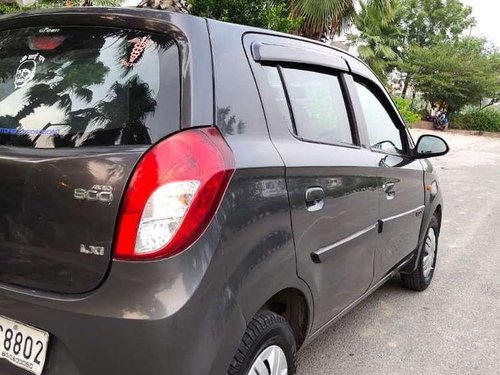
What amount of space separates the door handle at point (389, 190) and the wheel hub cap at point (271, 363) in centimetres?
131

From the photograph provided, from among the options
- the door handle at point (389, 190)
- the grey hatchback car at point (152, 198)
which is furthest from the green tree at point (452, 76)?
the grey hatchback car at point (152, 198)

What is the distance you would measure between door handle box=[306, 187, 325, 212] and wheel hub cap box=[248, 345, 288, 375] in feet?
1.95

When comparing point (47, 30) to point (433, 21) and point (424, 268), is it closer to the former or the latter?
point (424, 268)

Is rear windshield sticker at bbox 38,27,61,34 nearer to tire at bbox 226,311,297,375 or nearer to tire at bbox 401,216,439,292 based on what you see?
tire at bbox 226,311,297,375

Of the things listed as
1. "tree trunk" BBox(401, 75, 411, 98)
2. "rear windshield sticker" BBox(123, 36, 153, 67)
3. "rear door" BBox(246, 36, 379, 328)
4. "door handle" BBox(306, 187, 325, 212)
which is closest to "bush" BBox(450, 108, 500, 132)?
"tree trunk" BBox(401, 75, 411, 98)

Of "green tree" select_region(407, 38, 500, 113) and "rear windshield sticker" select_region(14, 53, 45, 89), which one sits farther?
"green tree" select_region(407, 38, 500, 113)

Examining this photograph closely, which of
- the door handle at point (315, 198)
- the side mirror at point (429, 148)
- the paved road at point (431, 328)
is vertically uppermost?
the side mirror at point (429, 148)

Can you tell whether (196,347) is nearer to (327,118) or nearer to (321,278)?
(321,278)

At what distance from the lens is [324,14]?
34.0 feet

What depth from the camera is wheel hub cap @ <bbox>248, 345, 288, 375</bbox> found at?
190cm

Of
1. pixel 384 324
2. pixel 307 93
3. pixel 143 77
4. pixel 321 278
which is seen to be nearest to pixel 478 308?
pixel 384 324

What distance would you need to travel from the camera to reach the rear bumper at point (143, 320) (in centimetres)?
151

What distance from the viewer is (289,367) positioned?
2154mm

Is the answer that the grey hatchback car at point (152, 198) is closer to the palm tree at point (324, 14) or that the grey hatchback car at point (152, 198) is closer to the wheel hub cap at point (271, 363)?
the wheel hub cap at point (271, 363)
